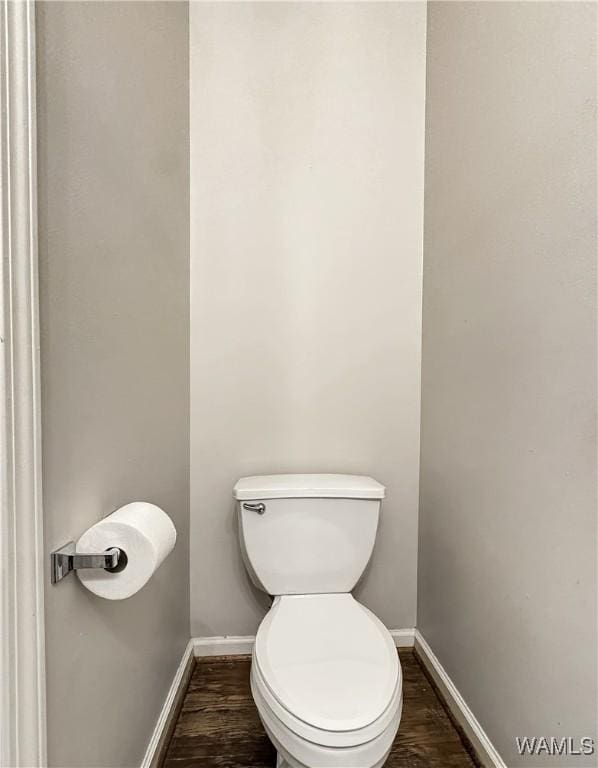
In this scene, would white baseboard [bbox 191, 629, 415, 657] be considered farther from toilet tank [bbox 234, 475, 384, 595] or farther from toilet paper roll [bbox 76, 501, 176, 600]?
toilet paper roll [bbox 76, 501, 176, 600]

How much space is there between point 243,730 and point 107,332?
4.05 ft

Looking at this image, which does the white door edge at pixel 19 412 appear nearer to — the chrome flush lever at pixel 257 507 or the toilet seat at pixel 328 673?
the toilet seat at pixel 328 673

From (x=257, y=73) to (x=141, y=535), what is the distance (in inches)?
62.9

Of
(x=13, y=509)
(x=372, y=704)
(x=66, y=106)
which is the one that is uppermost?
(x=66, y=106)

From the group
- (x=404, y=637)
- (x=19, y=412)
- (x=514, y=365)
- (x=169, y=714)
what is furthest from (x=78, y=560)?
(x=404, y=637)

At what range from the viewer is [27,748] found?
2.12ft

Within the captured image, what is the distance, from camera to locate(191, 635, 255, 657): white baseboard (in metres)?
1.70

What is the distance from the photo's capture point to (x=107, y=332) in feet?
3.09

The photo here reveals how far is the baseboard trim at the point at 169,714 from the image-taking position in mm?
1196

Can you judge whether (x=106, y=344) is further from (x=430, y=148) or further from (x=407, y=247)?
(x=430, y=148)

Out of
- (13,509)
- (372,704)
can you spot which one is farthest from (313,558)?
(13,509)

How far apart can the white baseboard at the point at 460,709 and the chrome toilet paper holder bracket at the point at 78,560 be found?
109 cm

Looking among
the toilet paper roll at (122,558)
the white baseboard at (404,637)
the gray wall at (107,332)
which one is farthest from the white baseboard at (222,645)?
the toilet paper roll at (122,558)

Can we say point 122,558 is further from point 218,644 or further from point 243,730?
point 218,644
